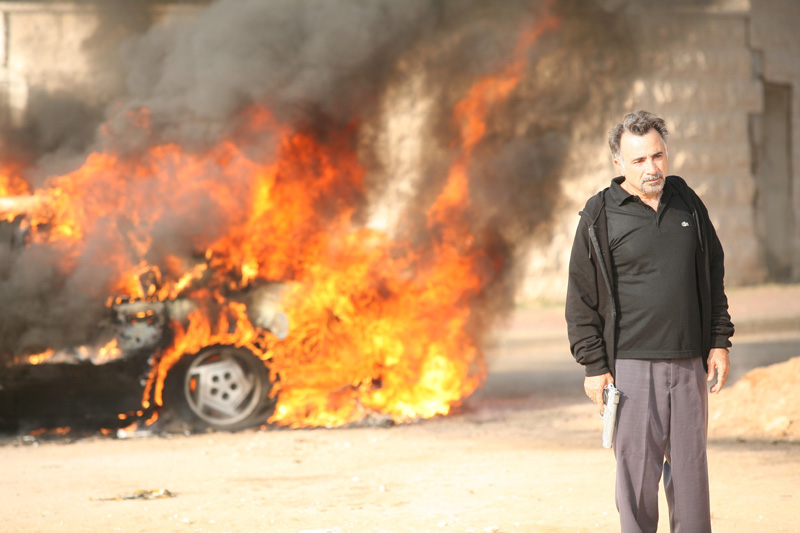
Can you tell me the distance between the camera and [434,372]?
9539 mm

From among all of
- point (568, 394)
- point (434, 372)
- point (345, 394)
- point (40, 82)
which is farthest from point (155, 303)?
point (40, 82)

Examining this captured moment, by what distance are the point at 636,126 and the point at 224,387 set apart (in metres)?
5.62

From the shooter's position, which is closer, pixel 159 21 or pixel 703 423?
pixel 703 423

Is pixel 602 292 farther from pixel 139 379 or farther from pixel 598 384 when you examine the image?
pixel 139 379

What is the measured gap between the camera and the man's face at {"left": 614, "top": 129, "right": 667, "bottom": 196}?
3.81 metres

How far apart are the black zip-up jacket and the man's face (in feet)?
0.52

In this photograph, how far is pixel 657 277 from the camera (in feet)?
12.6

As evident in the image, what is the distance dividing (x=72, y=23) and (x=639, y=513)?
56.6 ft

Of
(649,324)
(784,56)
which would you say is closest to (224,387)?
(649,324)

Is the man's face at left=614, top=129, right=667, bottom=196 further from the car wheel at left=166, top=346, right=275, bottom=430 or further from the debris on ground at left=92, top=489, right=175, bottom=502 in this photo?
the car wheel at left=166, top=346, right=275, bottom=430

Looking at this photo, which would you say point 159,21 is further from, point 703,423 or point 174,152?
point 703,423

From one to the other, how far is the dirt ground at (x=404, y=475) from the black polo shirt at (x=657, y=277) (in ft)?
5.52

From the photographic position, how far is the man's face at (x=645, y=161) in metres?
3.81

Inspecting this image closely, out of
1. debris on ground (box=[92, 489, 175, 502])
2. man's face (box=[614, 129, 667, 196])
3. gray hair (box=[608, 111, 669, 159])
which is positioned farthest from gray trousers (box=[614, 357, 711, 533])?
debris on ground (box=[92, 489, 175, 502])
